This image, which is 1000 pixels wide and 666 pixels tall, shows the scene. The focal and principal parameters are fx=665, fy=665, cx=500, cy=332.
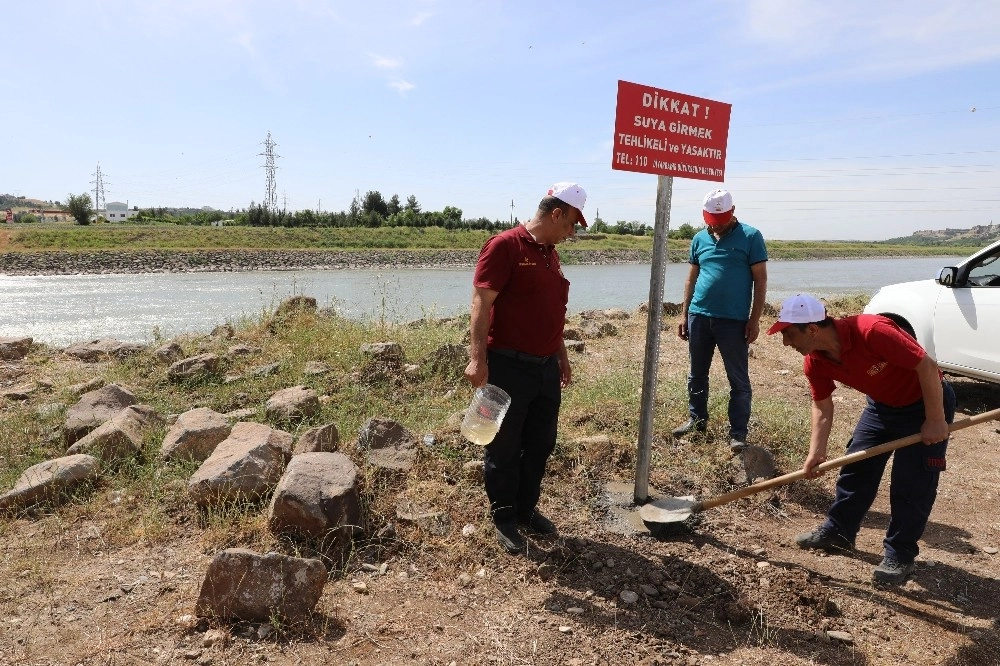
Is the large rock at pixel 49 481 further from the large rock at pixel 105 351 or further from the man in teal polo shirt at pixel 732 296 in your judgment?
the man in teal polo shirt at pixel 732 296

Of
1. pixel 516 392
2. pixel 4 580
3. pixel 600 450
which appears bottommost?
pixel 4 580

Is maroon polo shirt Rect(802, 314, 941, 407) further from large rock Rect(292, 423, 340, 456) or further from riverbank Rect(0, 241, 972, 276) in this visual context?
riverbank Rect(0, 241, 972, 276)

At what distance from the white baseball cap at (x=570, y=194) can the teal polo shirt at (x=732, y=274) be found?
1.57m

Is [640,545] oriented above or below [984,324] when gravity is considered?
below

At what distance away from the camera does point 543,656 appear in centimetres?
243

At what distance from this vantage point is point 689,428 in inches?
175

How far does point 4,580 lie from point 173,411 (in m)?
2.38

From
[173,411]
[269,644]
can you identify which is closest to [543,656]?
[269,644]

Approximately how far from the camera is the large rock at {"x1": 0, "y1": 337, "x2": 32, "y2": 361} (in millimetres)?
7176

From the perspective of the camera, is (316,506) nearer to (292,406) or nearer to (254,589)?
(254,589)

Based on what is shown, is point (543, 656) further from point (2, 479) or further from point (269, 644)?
point (2, 479)

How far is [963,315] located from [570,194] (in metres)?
4.31

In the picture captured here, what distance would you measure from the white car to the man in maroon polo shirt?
407 cm

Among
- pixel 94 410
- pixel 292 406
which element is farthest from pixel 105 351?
pixel 292 406
